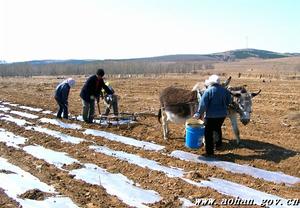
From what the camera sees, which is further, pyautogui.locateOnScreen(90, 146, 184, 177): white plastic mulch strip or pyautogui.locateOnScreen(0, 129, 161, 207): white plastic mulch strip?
pyautogui.locateOnScreen(90, 146, 184, 177): white plastic mulch strip

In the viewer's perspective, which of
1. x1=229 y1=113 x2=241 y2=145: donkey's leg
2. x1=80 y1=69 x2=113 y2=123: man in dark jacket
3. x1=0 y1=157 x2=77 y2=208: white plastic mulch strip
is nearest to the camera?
x1=0 y1=157 x2=77 y2=208: white plastic mulch strip

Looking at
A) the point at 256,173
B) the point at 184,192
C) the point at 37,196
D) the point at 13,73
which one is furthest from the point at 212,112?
the point at 13,73

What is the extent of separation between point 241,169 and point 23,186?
4501 millimetres

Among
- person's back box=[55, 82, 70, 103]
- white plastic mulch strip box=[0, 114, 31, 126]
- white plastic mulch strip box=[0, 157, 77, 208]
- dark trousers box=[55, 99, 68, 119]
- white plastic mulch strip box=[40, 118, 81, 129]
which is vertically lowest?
white plastic mulch strip box=[0, 157, 77, 208]

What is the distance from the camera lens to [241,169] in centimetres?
960

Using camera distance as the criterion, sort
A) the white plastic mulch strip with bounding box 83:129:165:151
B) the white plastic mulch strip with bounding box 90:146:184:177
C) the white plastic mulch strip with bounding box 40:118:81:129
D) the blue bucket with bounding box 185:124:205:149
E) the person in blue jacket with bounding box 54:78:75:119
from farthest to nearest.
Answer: the person in blue jacket with bounding box 54:78:75:119 → the white plastic mulch strip with bounding box 40:118:81:129 → the white plastic mulch strip with bounding box 83:129:165:151 → the blue bucket with bounding box 185:124:205:149 → the white plastic mulch strip with bounding box 90:146:184:177

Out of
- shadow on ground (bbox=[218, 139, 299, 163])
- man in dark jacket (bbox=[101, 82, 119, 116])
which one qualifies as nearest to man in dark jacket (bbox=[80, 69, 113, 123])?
man in dark jacket (bbox=[101, 82, 119, 116])

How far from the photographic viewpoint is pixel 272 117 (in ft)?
63.9

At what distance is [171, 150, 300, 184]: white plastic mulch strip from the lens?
28.9ft

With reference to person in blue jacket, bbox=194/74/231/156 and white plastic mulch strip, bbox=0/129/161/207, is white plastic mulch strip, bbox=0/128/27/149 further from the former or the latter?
person in blue jacket, bbox=194/74/231/156

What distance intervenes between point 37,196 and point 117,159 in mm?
2983

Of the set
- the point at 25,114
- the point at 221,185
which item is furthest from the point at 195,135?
the point at 25,114

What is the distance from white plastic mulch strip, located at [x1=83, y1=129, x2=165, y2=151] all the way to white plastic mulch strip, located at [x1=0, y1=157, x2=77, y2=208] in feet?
11.3

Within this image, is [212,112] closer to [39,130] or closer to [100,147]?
[100,147]
